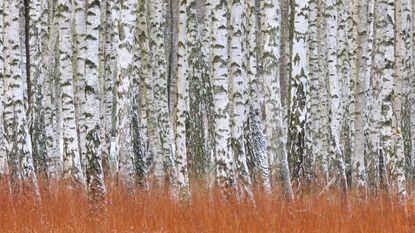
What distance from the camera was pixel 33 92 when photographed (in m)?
13.9

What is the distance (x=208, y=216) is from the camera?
29.0 ft

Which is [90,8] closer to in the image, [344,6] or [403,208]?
[403,208]

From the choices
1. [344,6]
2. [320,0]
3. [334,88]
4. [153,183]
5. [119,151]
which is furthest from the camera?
[320,0]

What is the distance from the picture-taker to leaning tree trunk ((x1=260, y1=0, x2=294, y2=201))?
33.7 ft

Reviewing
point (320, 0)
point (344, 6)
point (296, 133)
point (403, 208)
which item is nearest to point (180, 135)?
point (296, 133)

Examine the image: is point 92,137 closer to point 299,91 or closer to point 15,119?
point 299,91

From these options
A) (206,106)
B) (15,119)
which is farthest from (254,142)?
(15,119)

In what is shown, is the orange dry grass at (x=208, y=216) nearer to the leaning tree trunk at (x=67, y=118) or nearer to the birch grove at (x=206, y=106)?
the birch grove at (x=206, y=106)

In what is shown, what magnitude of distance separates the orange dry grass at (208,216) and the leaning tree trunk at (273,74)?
717 mm

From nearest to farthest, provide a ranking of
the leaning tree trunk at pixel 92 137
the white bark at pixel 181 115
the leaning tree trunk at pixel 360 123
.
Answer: the leaning tree trunk at pixel 92 137, the white bark at pixel 181 115, the leaning tree trunk at pixel 360 123

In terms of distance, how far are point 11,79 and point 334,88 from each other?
6.21 m

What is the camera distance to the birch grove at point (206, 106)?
1005 centimetres

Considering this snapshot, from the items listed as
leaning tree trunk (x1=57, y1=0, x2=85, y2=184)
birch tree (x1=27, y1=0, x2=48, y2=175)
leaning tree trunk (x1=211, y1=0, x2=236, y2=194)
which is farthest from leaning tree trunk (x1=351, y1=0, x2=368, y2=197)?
birch tree (x1=27, y1=0, x2=48, y2=175)

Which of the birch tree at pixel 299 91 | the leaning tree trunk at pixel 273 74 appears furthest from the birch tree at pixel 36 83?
the birch tree at pixel 299 91
